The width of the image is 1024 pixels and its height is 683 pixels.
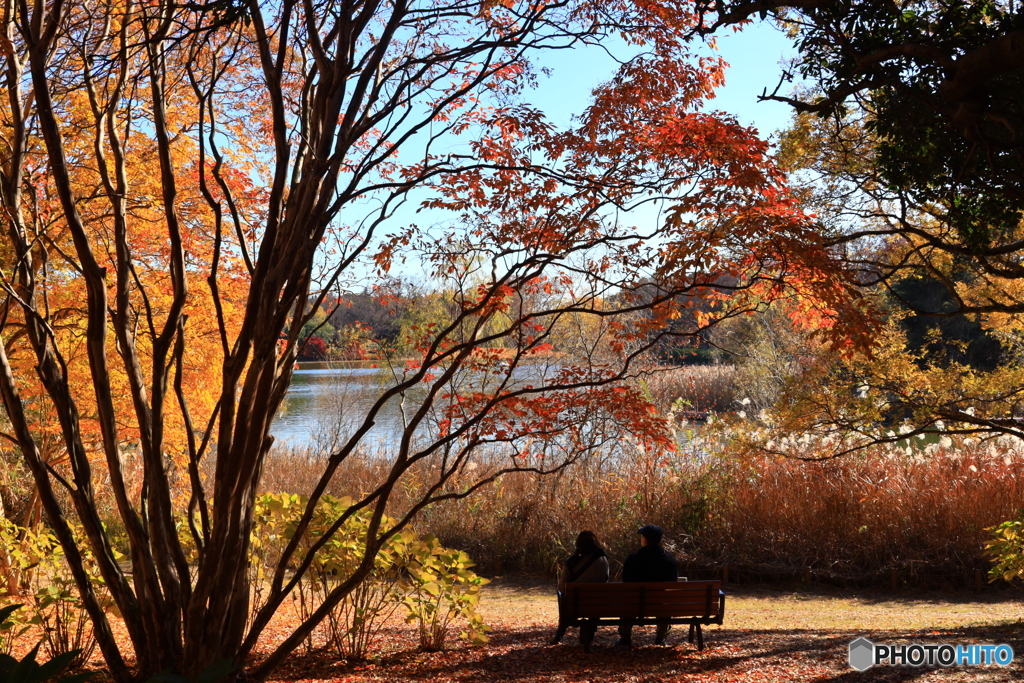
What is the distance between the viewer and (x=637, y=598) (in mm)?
5094

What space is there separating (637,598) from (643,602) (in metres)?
0.05

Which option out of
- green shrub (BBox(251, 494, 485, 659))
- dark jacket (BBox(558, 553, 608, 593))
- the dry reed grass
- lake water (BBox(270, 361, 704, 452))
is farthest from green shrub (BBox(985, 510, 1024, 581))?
lake water (BBox(270, 361, 704, 452))

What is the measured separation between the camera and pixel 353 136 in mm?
3994

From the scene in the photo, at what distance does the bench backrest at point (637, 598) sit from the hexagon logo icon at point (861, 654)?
878mm

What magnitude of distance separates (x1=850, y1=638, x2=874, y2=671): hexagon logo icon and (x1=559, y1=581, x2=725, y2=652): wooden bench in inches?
32.0

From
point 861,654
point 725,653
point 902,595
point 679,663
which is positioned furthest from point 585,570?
point 902,595

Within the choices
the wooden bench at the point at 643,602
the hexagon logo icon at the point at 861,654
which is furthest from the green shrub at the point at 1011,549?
the wooden bench at the point at 643,602

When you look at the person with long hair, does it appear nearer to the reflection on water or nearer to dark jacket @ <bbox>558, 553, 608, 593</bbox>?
dark jacket @ <bbox>558, 553, 608, 593</bbox>

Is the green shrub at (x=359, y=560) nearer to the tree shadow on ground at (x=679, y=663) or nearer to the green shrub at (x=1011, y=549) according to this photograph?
the tree shadow on ground at (x=679, y=663)

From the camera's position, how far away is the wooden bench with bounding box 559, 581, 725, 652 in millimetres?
5059

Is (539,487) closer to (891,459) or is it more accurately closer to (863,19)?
(891,459)

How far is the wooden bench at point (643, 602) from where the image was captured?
506 cm

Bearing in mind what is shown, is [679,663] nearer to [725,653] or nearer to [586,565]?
[725,653]

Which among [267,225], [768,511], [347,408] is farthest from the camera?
[347,408]
